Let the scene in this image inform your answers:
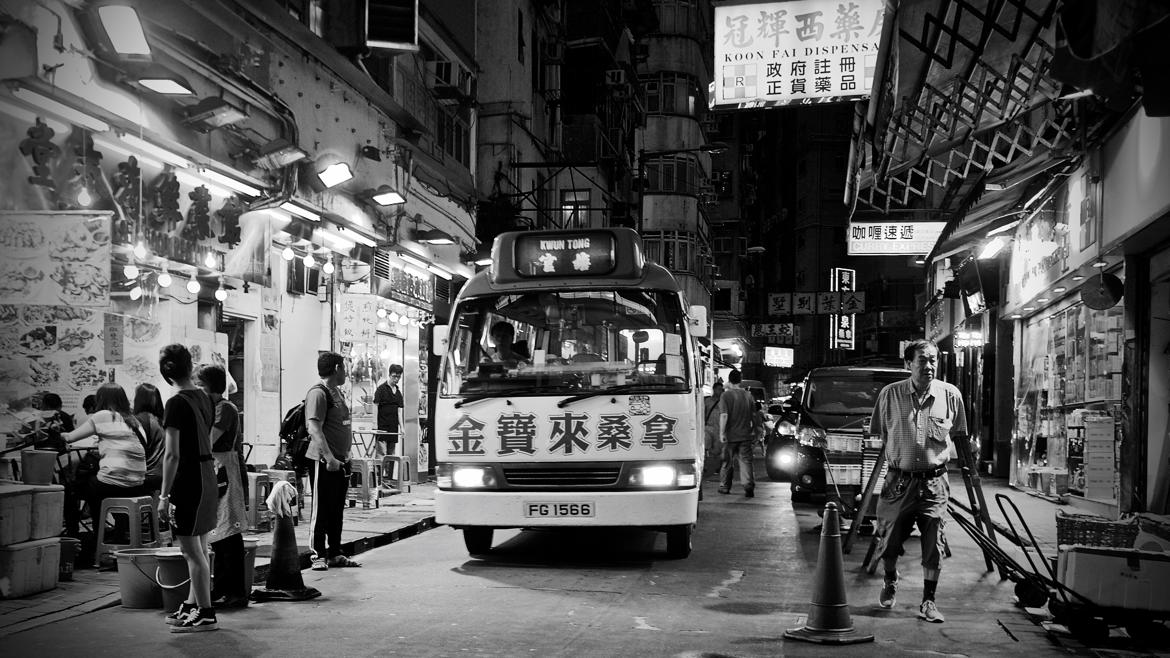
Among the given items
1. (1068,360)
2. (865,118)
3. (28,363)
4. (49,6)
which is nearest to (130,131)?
(49,6)

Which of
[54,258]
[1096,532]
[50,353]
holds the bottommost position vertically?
[1096,532]

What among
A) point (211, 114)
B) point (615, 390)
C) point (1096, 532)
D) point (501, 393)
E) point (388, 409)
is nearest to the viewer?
point (1096, 532)

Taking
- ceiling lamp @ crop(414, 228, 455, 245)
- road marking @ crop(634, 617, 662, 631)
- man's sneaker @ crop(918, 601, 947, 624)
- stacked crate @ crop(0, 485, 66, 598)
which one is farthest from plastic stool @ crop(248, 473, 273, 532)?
ceiling lamp @ crop(414, 228, 455, 245)

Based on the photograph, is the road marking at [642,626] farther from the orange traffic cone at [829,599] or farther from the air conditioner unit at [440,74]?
the air conditioner unit at [440,74]

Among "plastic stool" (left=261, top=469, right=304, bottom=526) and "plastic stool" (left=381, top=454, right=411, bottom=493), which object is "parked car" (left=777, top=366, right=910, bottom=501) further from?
"plastic stool" (left=261, top=469, right=304, bottom=526)

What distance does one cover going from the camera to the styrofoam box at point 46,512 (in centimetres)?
888

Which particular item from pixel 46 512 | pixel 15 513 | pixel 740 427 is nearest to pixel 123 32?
pixel 46 512

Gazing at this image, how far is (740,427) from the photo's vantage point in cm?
1917

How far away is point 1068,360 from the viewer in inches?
728

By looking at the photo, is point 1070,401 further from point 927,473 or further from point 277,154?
point 277,154

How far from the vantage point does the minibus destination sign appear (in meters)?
11.3

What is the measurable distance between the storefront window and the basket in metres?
7.74

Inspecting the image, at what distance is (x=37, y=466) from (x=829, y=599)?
287 inches

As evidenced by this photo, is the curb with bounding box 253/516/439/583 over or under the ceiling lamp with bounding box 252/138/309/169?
under
